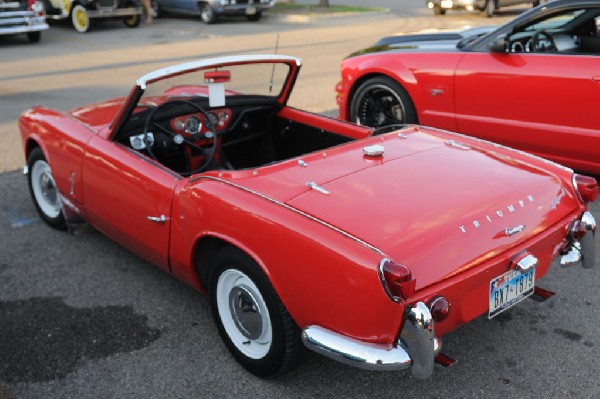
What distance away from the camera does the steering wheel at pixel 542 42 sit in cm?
554

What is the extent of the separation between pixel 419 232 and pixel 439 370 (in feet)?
2.70

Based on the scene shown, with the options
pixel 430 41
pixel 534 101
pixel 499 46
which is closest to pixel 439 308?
pixel 534 101

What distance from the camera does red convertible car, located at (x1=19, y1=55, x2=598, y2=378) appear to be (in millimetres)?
A: 2535

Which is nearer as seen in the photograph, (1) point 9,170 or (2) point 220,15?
(1) point 9,170

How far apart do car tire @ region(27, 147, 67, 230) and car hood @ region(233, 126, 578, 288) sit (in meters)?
2.19

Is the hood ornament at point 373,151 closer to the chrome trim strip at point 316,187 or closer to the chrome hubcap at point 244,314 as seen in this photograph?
the chrome trim strip at point 316,187

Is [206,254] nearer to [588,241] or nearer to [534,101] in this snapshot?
[588,241]

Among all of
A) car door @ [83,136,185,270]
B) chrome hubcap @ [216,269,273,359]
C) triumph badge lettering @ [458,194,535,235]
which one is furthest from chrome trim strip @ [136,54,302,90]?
triumph badge lettering @ [458,194,535,235]

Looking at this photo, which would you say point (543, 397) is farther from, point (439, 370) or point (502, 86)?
point (502, 86)

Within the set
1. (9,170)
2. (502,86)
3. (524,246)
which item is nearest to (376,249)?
(524,246)

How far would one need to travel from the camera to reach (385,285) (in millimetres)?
2434

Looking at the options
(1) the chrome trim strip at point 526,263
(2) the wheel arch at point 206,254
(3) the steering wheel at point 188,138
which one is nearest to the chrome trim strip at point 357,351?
(2) the wheel arch at point 206,254

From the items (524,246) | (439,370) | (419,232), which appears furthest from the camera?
(439,370)

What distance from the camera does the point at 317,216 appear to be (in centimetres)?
275
